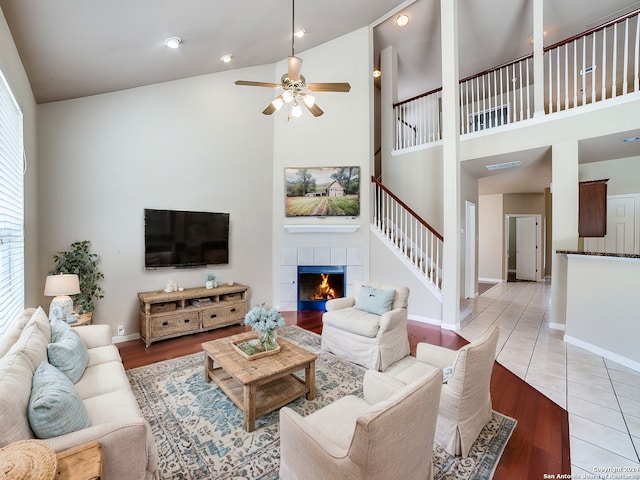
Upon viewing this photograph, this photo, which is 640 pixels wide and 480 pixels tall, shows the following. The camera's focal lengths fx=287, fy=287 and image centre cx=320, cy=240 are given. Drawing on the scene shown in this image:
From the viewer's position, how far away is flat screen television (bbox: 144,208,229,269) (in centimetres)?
402

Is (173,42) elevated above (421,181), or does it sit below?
above

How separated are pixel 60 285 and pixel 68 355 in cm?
130

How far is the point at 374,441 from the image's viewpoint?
1.06 m

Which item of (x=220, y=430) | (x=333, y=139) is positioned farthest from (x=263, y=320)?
(x=333, y=139)

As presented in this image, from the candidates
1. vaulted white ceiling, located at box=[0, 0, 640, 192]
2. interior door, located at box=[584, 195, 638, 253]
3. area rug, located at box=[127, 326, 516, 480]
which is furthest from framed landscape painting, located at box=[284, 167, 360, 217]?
interior door, located at box=[584, 195, 638, 253]

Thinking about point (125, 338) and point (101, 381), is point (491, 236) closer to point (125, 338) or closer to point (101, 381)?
point (125, 338)

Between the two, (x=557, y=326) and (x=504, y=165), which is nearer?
(x=557, y=326)

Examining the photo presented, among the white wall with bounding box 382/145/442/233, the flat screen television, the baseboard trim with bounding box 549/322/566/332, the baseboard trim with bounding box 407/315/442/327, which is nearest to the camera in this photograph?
the flat screen television

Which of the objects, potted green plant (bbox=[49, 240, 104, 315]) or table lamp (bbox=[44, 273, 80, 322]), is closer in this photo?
table lamp (bbox=[44, 273, 80, 322])

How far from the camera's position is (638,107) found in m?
3.55

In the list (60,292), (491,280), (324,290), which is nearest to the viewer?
(60,292)

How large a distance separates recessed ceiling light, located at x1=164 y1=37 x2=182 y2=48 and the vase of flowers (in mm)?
3125

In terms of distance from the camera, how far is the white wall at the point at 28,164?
2.29 meters

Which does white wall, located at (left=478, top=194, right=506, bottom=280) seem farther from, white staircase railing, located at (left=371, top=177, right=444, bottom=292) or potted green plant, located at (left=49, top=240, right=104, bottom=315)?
potted green plant, located at (left=49, top=240, right=104, bottom=315)
